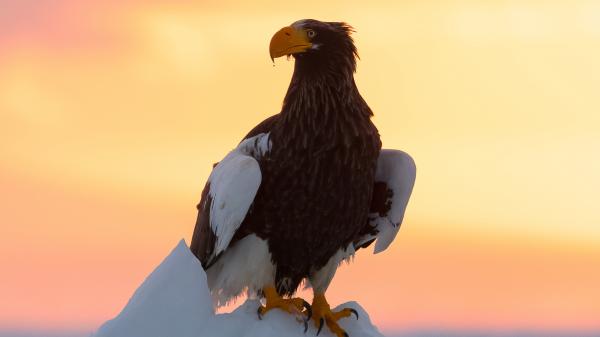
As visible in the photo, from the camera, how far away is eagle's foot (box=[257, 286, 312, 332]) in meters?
14.1

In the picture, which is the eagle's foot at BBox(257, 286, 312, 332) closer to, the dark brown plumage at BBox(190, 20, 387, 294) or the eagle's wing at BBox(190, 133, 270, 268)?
the dark brown plumage at BBox(190, 20, 387, 294)

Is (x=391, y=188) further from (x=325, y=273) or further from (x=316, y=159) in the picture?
(x=316, y=159)

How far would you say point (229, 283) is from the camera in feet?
46.8

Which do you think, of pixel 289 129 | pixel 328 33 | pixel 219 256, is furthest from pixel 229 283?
pixel 328 33

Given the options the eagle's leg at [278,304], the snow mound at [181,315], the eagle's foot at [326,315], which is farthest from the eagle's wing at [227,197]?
the eagle's foot at [326,315]

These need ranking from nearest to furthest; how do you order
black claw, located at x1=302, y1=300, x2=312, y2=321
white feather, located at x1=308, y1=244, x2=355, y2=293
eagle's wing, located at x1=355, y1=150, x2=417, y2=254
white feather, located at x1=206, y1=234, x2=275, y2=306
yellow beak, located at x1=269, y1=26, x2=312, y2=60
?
yellow beak, located at x1=269, y1=26, x2=312, y2=60
white feather, located at x1=206, y1=234, x2=275, y2=306
black claw, located at x1=302, y1=300, x2=312, y2=321
white feather, located at x1=308, y1=244, x2=355, y2=293
eagle's wing, located at x1=355, y1=150, x2=417, y2=254

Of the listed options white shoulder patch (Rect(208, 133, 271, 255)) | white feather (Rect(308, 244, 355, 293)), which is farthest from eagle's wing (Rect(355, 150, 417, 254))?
white shoulder patch (Rect(208, 133, 271, 255))

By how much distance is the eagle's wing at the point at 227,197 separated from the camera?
45.0ft

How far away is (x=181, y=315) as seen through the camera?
13781 millimetres

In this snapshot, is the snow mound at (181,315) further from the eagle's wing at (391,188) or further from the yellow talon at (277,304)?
the eagle's wing at (391,188)

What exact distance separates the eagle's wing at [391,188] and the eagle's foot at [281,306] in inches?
54.0

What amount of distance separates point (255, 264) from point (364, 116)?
1.80 meters

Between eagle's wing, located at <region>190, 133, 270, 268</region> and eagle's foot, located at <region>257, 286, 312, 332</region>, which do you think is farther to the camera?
eagle's foot, located at <region>257, 286, 312, 332</region>

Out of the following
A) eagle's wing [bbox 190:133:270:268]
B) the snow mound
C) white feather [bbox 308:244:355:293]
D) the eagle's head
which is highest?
the eagle's head
